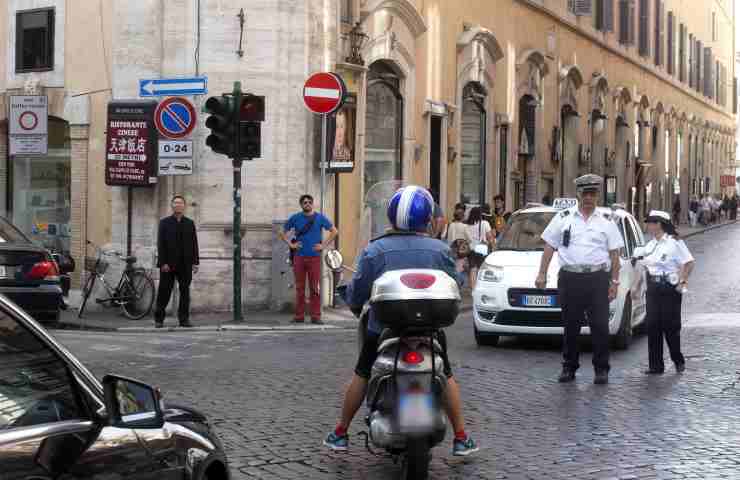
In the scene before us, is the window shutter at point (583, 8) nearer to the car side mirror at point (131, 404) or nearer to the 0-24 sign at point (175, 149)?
the 0-24 sign at point (175, 149)

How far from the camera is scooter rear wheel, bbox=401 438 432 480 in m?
6.90

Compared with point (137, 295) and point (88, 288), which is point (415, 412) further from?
point (88, 288)

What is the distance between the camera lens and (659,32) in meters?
57.1

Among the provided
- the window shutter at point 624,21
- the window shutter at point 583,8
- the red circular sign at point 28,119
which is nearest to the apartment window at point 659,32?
the window shutter at point 624,21

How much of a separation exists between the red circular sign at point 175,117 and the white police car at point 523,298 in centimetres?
512

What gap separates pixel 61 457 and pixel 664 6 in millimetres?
56508

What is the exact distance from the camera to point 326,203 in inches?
848

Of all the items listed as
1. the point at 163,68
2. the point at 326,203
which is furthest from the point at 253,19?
the point at 326,203

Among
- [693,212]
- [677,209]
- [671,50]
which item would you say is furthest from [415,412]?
[693,212]

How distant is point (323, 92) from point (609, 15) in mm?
28503

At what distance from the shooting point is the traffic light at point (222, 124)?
17703 mm

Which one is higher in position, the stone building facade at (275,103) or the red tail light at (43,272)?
the stone building facade at (275,103)

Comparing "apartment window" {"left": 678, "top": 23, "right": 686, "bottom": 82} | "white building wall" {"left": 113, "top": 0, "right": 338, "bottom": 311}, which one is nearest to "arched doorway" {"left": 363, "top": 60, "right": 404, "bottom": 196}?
"white building wall" {"left": 113, "top": 0, "right": 338, "bottom": 311}

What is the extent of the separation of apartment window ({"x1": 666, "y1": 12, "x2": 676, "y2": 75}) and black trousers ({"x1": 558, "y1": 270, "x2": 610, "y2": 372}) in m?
49.8
